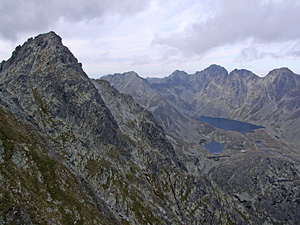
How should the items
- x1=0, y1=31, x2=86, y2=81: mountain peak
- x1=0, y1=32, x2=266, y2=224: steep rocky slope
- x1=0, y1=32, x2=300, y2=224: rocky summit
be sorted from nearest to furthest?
x1=0, y1=32, x2=266, y2=224: steep rocky slope, x1=0, y1=32, x2=300, y2=224: rocky summit, x1=0, y1=31, x2=86, y2=81: mountain peak

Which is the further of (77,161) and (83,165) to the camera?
(83,165)

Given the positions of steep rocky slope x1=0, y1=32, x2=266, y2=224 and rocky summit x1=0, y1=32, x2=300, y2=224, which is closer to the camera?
steep rocky slope x1=0, y1=32, x2=266, y2=224

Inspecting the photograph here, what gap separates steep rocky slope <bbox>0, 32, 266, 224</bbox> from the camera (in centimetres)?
6106

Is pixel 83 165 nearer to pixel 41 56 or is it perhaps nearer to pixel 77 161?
pixel 77 161

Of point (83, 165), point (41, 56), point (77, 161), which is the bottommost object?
point (83, 165)

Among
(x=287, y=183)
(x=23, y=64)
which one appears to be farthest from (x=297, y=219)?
(x=23, y=64)

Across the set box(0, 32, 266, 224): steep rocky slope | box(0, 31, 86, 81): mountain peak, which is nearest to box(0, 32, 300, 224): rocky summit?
box(0, 32, 266, 224): steep rocky slope

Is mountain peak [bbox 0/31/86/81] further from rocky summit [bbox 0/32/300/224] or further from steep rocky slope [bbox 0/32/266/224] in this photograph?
rocky summit [bbox 0/32/300/224]

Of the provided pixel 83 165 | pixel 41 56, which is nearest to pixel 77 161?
pixel 83 165

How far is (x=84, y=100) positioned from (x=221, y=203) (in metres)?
109

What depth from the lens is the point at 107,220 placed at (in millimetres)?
72875

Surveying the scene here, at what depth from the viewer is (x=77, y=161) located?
93688 mm

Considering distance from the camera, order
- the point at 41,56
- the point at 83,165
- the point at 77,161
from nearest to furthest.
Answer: the point at 77,161
the point at 83,165
the point at 41,56

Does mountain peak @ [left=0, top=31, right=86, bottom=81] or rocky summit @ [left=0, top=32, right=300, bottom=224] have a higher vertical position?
mountain peak @ [left=0, top=31, right=86, bottom=81]
